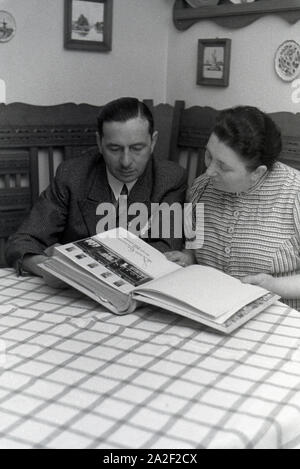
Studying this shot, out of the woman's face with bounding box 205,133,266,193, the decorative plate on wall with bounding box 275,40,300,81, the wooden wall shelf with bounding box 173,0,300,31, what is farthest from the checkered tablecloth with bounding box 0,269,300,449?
the wooden wall shelf with bounding box 173,0,300,31

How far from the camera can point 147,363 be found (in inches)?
47.4

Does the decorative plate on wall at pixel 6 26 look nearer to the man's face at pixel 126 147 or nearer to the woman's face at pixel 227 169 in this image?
the man's face at pixel 126 147

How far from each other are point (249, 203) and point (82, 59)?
1.24 metres

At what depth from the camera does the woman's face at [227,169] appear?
179 cm

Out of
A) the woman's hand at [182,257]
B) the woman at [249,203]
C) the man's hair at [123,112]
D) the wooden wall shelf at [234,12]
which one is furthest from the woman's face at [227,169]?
the wooden wall shelf at [234,12]

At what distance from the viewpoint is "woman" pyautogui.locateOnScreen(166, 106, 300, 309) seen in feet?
5.89

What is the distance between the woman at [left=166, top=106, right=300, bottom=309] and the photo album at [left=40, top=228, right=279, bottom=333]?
0.88 feet

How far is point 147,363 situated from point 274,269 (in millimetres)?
789

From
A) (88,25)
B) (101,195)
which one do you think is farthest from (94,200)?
(88,25)

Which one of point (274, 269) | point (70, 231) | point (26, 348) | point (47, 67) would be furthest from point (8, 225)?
point (26, 348)

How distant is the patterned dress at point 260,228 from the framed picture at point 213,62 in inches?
38.1

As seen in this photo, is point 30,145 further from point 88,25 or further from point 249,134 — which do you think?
point 249,134

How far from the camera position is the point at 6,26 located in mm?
2428

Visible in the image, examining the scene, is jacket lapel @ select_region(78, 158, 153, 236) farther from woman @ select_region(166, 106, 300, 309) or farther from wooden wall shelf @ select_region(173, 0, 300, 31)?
wooden wall shelf @ select_region(173, 0, 300, 31)
